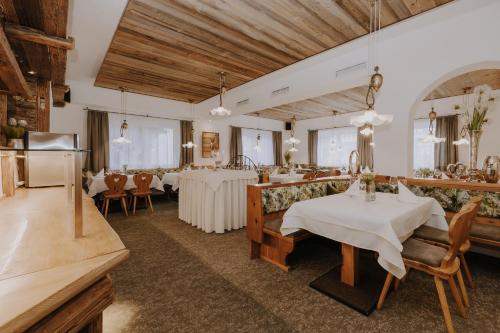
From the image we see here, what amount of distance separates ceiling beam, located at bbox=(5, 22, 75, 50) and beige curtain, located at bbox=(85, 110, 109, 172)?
447 cm

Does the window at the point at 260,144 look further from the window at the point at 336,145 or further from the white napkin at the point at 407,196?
the white napkin at the point at 407,196

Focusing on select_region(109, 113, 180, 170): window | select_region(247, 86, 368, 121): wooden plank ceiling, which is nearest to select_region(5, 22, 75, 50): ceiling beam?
select_region(109, 113, 180, 170): window

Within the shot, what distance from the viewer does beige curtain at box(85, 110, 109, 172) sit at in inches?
242

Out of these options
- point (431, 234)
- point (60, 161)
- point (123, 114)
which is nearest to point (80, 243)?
point (60, 161)

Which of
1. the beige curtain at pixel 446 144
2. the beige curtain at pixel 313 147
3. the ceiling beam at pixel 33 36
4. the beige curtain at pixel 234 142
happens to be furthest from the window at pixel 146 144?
the beige curtain at pixel 446 144

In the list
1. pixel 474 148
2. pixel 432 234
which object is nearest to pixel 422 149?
pixel 474 148

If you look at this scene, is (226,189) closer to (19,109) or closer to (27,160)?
(27,160)

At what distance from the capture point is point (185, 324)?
173 cm

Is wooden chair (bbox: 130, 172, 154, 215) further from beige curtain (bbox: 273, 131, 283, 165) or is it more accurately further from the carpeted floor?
beige curtain (bbox: 273, 131, 283, 165)

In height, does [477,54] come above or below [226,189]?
above

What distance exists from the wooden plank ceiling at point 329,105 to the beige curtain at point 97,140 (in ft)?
16.5

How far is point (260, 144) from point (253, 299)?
8.58 m

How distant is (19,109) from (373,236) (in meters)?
4.83

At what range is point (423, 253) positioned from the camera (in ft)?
6.04
